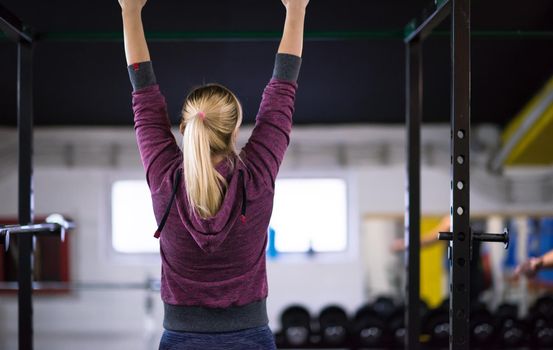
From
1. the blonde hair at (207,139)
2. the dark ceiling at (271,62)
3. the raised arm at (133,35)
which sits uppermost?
the dark ceiling at (271,62)

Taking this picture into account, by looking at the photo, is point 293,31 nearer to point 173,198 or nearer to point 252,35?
Answer: point 173,198

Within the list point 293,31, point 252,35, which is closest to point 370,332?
point 252,35

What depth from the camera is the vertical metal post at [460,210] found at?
→ 4.92 ft

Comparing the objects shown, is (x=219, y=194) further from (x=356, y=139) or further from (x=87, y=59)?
(x=356, y=139)

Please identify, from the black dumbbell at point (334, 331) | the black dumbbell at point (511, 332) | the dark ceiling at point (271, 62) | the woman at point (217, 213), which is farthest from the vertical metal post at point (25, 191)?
the black dumbbell at point (511, 332)

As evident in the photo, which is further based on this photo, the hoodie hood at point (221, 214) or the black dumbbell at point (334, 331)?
the black dumbbell at point (334, 331)

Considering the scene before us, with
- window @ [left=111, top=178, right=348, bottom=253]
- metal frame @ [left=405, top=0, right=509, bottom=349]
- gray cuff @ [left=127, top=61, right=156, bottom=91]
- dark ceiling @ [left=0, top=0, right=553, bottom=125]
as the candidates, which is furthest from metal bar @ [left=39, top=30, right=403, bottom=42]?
window @ [left=111, top=178, right=348, bottom=253]

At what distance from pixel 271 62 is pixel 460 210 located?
3.73 m

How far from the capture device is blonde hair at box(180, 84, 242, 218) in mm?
1152

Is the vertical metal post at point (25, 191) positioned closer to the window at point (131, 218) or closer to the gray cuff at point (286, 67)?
the gray cuff at point (286, 67)

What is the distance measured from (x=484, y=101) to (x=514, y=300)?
1.99 metres

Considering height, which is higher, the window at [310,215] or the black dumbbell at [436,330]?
the window at [310,215]

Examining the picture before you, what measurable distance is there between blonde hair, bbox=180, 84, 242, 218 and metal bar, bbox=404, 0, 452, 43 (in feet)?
2.53

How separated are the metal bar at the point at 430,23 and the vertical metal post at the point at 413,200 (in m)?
0.04
